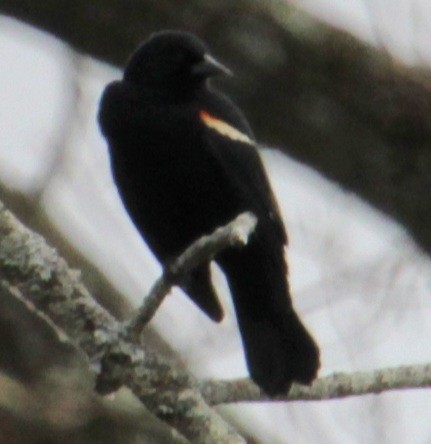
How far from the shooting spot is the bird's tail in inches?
104

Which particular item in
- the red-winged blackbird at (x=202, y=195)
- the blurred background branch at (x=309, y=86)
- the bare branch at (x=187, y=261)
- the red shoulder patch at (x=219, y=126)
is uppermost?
the bare branch at (x=187, y=261)

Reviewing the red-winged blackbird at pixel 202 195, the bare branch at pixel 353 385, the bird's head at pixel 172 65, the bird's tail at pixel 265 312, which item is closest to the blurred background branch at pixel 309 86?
the bird's head at pixel 172 65

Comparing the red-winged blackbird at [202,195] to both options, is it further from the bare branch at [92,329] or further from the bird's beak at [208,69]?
the bare branch at [92,329]

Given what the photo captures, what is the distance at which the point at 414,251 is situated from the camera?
3.72 metres

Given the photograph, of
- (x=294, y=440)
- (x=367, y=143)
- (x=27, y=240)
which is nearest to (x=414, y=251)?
(x=367, y=143)

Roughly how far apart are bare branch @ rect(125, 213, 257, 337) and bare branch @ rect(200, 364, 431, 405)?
151 millimetres

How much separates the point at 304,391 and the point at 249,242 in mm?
446

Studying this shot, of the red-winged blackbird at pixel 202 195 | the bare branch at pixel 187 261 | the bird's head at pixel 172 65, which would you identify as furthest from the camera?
the bird's head at pixel 172 65

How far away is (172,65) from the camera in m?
3.04

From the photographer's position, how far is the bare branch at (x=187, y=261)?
2223mm

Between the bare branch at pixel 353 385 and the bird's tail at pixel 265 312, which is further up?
the bare branch at pixel 353 385

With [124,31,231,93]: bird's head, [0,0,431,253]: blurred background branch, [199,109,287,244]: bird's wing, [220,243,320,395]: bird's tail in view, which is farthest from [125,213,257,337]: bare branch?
[0,0,431,253]: blurred background branch

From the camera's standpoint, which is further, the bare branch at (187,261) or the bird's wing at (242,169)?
the bird's wing at (242,169)

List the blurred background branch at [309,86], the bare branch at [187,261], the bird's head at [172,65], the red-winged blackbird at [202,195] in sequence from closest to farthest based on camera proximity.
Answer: the bare branch at [187,261]
the red-winged blackbird at [202,195]
the bird's head at [172,65]
the blurred background branch at [309,86]
